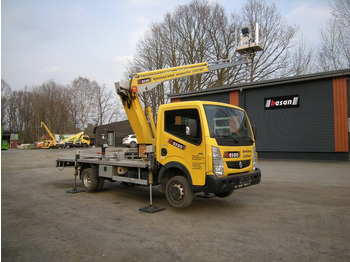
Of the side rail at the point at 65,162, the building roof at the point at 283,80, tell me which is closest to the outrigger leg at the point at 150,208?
the side rail at the point at 65,162

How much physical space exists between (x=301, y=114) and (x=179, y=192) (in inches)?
545

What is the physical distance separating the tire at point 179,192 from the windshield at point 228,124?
1261mm

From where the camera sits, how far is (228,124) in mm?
6363

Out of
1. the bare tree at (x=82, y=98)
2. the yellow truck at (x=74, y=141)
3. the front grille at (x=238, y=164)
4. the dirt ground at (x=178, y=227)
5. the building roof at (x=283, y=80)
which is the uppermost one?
the bare tree at (x=82, y=98)

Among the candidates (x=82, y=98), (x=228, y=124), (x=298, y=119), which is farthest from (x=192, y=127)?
(x=82, y=98)

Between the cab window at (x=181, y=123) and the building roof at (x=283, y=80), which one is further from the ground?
the building roof at (x=283, y=80)

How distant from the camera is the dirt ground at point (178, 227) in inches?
159

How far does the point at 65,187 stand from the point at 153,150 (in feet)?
15.6

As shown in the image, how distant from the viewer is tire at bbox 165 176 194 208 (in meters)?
6.05

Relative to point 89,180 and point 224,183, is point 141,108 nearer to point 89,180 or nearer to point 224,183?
point 89,180

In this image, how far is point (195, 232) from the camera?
16.3ft

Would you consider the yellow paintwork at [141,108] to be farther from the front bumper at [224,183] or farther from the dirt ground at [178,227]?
the front bumper at [224,183]

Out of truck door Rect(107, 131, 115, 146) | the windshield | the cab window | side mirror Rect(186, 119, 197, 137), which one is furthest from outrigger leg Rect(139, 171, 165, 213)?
truck door Rect(107, 131, 115, 146)

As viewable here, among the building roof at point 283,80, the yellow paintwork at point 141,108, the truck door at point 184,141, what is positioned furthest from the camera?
the building roof at point 283,80
